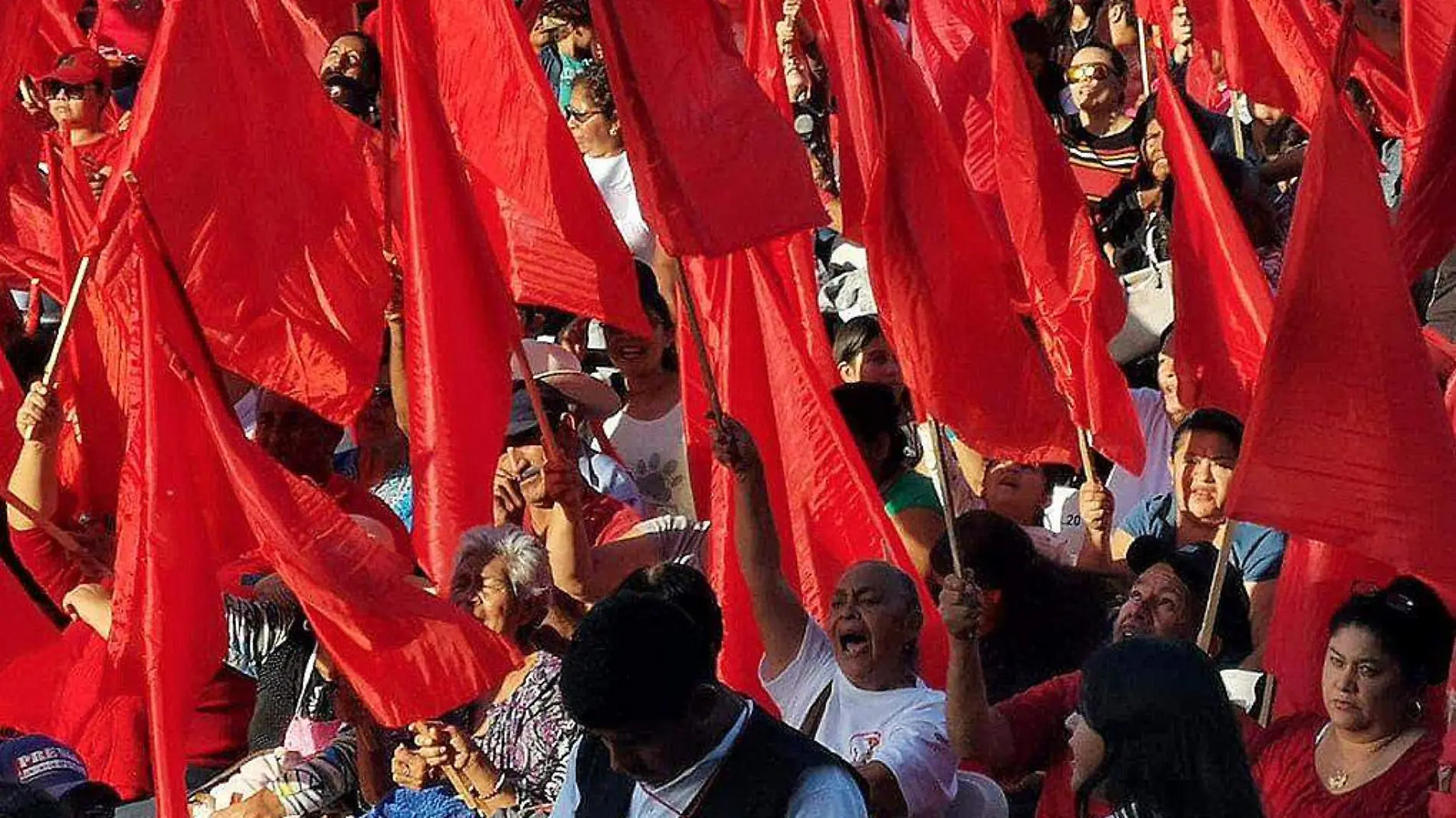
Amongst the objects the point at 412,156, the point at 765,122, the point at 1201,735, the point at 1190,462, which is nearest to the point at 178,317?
the point at 412,156

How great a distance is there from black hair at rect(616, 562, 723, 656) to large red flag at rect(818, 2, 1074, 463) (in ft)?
5.78

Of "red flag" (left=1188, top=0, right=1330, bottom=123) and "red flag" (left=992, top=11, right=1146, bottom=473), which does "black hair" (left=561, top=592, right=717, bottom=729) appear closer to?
"red flag" (left=992, top=11, right=1146, bottom=473)

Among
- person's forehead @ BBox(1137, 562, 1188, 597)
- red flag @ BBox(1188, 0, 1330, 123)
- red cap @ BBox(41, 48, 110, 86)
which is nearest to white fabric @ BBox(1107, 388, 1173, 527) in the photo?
red flag @ BBox(1188, 0, 1330, 123)

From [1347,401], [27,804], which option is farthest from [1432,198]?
[27,804]

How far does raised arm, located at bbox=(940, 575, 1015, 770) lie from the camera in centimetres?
589

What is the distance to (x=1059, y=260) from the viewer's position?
8617mm

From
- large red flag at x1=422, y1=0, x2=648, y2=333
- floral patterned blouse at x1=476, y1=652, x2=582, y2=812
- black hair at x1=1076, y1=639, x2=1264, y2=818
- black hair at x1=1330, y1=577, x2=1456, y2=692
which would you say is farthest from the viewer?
large red flag at x1=422, y1=0, x2=648, y2=333

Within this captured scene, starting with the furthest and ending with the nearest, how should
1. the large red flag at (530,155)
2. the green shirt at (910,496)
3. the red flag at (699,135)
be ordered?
the large red flag at (530,155) → the green shirt at (910,496) → the red flag at (699,135)

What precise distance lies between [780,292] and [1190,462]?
3.82ft

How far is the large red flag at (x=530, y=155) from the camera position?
317 inches

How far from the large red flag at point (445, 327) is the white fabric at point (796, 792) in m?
2.89

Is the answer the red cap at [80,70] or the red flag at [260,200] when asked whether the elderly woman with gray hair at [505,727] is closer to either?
the red flag at [260,200]

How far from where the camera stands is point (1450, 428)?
5957mm

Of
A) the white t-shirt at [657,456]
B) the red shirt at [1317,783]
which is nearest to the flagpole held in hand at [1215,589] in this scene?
the red shirt at [1317,783]
